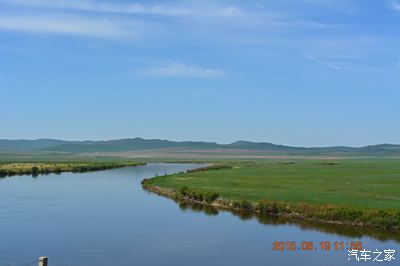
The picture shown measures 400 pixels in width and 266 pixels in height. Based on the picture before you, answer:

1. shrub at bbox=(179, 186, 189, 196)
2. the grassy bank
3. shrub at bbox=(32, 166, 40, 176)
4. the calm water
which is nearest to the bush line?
the grassy bank

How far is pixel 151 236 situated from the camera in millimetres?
28297

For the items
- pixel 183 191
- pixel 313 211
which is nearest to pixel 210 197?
pixel 183 191

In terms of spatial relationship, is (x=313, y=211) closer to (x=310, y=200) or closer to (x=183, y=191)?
(x=310, y=200)

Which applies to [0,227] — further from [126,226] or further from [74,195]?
[74,195]

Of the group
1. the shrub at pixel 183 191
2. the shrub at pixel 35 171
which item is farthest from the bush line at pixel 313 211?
the shrub at pixel 35 171

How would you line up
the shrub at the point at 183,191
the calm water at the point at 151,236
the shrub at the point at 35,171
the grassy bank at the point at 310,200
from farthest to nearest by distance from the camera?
the shrub at the point at 35,171 → the shrub at the point at 183,191 → the grassy bank at the point at 310,200 → the calm water at the point at 151,236

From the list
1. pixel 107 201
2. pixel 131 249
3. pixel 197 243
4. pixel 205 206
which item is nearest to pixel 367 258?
pixel 197 243

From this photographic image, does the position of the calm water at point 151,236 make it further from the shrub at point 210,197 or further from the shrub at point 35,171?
the shrub at point 35,171

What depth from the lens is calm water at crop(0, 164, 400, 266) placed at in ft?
77.1

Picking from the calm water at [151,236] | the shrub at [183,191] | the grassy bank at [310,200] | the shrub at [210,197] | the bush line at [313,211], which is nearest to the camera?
the calm water at [151,236]

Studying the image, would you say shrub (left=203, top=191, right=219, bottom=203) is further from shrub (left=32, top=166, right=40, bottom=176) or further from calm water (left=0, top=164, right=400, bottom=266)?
shrub (left=32, top=166, right=40, bottom=176)

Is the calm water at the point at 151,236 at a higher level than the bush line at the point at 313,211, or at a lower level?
lower

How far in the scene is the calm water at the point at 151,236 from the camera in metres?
23.5

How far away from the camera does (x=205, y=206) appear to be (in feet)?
134
